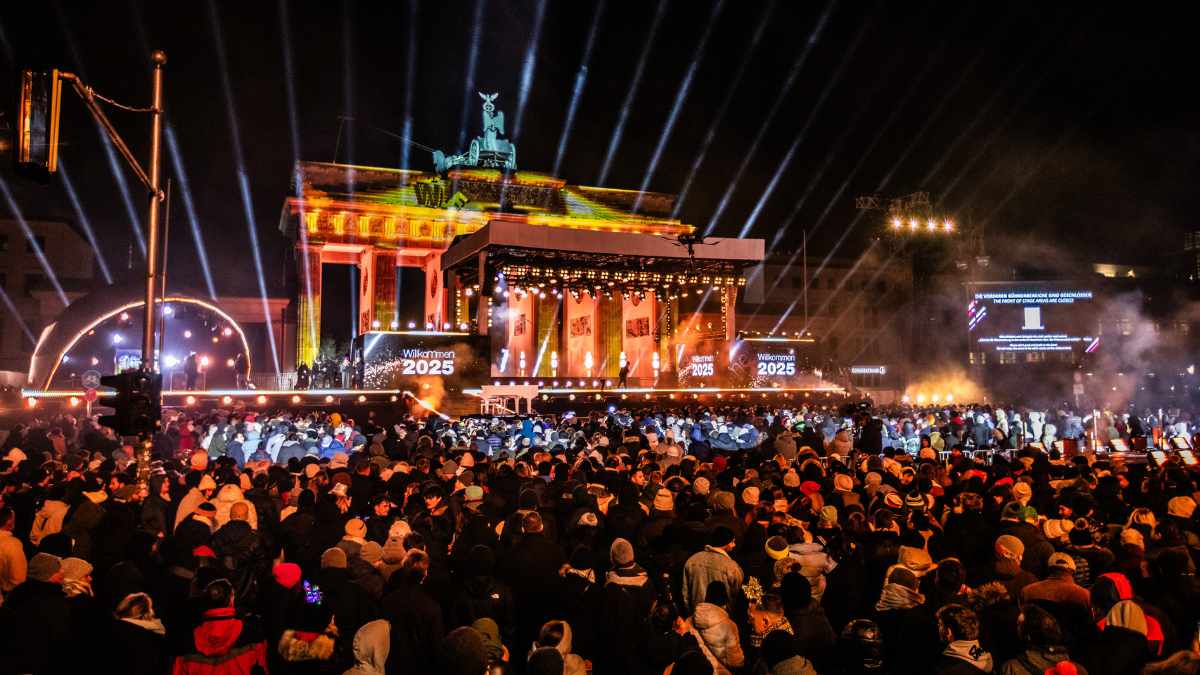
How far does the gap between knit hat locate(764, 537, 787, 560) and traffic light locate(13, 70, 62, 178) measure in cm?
585

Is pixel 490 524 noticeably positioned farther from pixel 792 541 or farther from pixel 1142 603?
pixel 1142 603

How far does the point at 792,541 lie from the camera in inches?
261

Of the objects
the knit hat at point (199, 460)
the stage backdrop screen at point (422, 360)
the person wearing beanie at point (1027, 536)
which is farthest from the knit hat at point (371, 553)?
the stage backdrop screen at point (422, 360)

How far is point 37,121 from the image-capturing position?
591 cm

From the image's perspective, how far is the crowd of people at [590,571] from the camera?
15.4 ft

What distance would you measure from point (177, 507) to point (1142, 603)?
8.60m

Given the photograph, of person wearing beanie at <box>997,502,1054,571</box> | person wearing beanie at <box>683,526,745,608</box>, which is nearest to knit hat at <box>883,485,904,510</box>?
person wearing beanie at <box>997,502,1054,571</box>

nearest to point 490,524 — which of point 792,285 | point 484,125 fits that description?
point 484,125

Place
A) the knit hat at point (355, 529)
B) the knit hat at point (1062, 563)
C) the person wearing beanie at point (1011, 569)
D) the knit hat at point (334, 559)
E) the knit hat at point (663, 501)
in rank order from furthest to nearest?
the knit hat at point (663, 501) < the knit hat at point (355, 529) < the person wearing beanie at point (1011, 569) < the knit hat at point (334, 559) < the knit hat at point (1062, 563)

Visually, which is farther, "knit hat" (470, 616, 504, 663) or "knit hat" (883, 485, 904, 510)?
"knit hat" (883, 485, 904, 510)

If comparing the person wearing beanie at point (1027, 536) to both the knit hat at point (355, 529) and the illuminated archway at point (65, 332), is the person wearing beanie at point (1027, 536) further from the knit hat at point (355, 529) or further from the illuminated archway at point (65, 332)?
the illuminated archway at point (65, 332)

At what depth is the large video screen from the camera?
32688 millimetres

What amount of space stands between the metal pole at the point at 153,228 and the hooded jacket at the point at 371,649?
5.38 meters

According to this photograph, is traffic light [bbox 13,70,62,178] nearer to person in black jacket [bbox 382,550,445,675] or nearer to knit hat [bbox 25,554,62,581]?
knit hat [bbox 25,554,62,581]
